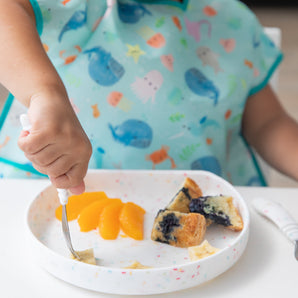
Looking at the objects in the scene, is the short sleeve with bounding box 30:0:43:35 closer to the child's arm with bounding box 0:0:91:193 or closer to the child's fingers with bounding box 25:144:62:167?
the child's arm with bounding box 0:0:91:193

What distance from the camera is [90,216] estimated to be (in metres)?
0.61

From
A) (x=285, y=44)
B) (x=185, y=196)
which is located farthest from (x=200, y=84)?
(x=285, y=44)

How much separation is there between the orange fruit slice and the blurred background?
1.10m

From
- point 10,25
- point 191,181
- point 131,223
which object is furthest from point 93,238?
point 10,25

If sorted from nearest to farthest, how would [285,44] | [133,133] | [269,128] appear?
[133,133]
[269,128]
[285,44]

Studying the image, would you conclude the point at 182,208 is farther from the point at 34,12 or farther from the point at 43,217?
the point at 34,12

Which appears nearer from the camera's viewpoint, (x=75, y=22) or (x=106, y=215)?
(x=106, y=215)

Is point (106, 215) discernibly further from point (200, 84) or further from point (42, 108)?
point (200, 84)

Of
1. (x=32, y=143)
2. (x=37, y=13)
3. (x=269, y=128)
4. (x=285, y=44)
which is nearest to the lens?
(x=32, y=143)

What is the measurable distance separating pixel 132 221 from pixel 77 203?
0.28 ft

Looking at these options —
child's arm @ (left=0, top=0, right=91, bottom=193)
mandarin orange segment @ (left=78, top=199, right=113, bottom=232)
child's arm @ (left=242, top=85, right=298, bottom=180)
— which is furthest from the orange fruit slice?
child's arm @ (left=242, top=85, right=298, bottom=180)

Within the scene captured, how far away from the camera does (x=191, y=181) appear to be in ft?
2.21

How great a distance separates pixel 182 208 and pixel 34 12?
0.35m

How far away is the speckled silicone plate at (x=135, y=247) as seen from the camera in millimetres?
490
